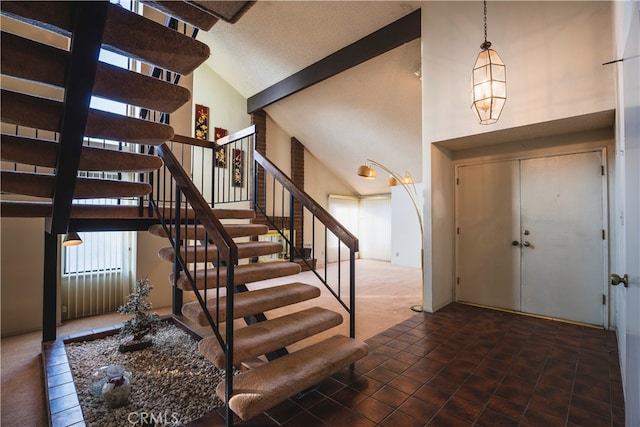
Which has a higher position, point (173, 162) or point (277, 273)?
point (173, 162)

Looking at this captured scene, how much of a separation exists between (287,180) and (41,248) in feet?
10.3

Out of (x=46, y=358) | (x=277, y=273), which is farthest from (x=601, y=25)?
(x=46, y=358)

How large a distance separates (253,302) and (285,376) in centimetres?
57

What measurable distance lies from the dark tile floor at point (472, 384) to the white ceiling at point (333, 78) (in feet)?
12.8

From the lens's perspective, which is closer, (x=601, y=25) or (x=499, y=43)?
(x=601, y=25)

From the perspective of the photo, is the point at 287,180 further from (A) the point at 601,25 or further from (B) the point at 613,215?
(B) the point at 613,215

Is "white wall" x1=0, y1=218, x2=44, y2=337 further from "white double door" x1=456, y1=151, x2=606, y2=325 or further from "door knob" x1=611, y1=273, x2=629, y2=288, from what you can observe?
"white double door" x1=456, y1=151, x2=606, y2=325

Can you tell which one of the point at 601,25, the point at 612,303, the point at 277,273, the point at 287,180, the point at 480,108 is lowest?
the point at 612,303

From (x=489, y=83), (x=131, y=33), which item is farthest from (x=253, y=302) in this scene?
(x=489, y=83)

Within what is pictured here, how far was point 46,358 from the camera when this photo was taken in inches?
100

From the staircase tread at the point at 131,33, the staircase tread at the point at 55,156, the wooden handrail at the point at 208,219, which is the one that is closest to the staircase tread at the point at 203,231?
the wooden handrail at the point at 208,219

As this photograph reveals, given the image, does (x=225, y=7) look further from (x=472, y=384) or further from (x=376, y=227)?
(x=376, y=227)

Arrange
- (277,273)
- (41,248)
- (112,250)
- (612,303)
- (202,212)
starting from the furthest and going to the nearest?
(112,250), (41,248), (612,303), (277,273), (202,212)

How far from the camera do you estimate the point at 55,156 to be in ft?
5.43
